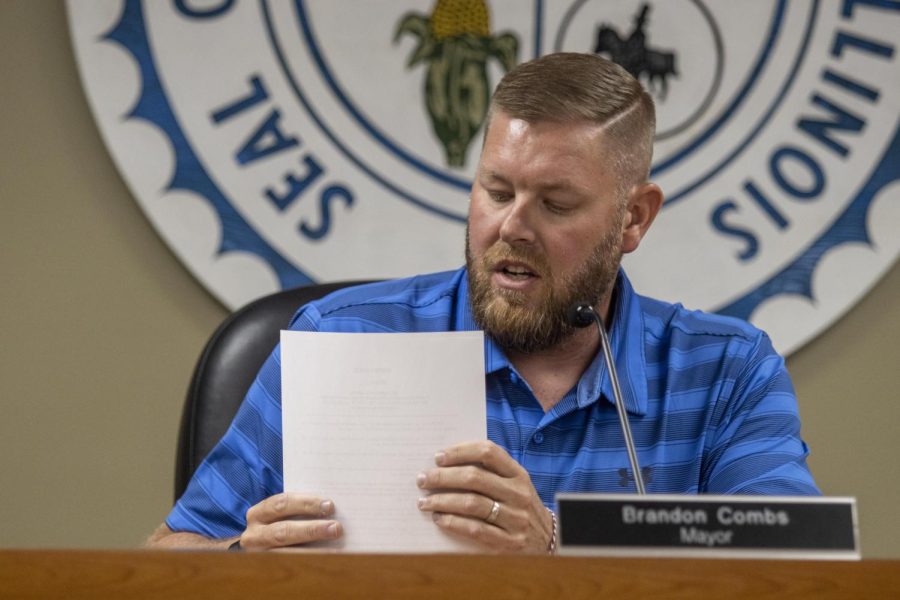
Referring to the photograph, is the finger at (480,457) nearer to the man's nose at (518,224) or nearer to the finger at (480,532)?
the finger at (480,532)

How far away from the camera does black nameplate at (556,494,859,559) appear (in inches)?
42.8

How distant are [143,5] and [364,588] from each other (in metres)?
1.85

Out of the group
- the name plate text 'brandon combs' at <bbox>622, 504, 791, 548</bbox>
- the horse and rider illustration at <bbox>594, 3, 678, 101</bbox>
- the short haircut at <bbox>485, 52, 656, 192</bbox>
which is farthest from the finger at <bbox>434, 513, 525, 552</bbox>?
the horse and rider illustration at <bbox>594, 3, 678, 101</bbox>

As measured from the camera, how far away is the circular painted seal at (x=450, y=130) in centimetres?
256

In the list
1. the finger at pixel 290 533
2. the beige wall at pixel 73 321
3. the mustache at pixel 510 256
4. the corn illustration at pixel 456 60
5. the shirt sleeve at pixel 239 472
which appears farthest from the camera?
the corn illustration at pixel 456 60

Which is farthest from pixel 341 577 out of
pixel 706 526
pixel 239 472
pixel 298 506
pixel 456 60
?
pixel 456 60

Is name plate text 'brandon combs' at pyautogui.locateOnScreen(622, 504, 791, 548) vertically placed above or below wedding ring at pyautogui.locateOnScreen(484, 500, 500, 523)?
above

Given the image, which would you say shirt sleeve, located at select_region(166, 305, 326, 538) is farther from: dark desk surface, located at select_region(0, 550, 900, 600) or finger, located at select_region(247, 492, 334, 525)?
dark desk surface, located at select_region(0, 550, 900, 600)

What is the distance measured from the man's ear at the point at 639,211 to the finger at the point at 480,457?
67cm

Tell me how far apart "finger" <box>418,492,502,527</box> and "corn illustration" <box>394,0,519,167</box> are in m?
1.30

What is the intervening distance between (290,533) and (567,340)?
2.19 ft

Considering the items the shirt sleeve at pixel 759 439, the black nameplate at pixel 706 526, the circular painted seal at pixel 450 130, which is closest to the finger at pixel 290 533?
the black nameplate at pixel 706 526

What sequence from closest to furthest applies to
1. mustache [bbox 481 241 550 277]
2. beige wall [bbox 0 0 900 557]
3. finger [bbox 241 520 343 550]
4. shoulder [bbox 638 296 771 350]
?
finger [bbox 241 520 343 550] < mustache [bbox 481 241 550 277] < shoulder [bbox 638 296 771 350] < beige wall [bbox 0 0 900 557]

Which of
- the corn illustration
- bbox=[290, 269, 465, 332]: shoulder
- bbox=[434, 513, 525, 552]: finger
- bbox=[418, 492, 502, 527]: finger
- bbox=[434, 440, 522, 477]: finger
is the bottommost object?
bbox=[434, 513, 525, 552]: finger
